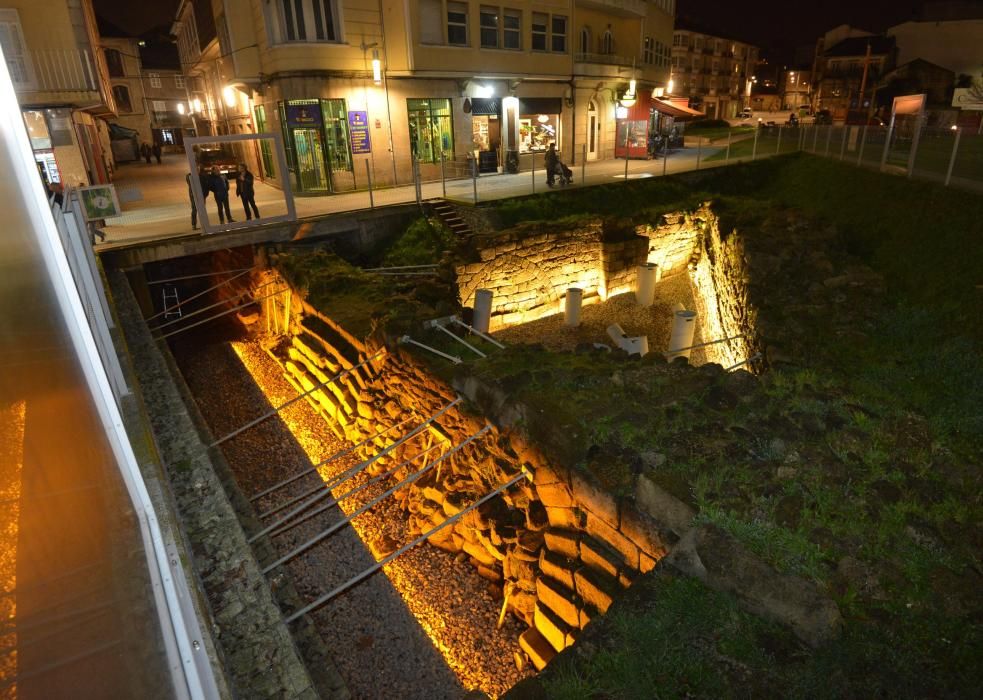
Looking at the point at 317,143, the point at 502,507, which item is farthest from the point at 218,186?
the point at 502,507

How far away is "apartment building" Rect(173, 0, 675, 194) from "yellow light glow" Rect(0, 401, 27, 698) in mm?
14069

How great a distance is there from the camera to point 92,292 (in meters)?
5.09

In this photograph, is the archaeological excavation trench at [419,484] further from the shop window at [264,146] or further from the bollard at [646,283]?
the shop window at [264,146]

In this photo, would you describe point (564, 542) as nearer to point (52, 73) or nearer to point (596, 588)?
point (596, 588)

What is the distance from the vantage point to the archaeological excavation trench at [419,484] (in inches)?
191

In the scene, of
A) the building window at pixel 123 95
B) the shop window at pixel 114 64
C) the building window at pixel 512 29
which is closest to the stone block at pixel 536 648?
the building window at pixel 512 29

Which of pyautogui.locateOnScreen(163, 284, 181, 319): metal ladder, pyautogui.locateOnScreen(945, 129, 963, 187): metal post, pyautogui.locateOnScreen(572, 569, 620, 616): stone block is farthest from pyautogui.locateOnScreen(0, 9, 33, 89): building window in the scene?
pyautogui.locateOnScreen(945, 129, 963, 187): metal post

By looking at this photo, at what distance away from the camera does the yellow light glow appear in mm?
864

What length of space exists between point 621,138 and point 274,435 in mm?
21431

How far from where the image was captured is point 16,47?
13820 mm

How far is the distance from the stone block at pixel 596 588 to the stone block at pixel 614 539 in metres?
0.23

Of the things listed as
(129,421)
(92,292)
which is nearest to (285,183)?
(92,292)

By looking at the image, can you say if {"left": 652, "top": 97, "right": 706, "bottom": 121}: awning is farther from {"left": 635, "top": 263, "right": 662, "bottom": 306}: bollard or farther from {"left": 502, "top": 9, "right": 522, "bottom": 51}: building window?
{"left": 635, "top": 263, "right": 662, "bottom": 306}: bollard

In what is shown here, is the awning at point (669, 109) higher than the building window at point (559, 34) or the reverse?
the reverse
